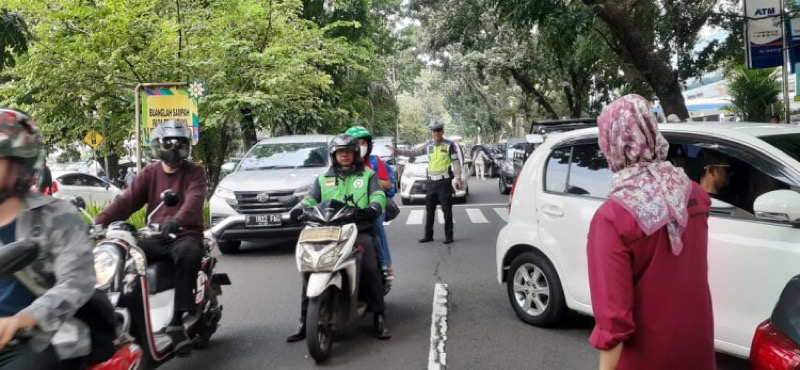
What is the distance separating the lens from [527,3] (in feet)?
33.8

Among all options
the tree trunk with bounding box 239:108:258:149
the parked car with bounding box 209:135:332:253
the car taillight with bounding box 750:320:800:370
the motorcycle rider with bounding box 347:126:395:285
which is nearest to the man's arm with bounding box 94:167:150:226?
the motorcycle rider with bounding box 347:126:395:285

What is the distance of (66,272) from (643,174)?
2004 millimetres

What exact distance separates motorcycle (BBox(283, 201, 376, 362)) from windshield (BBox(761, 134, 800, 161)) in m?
2.82

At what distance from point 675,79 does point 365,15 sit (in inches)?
545

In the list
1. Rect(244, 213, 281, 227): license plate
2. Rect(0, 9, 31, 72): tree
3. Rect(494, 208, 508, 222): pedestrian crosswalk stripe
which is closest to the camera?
Rect(0, 9, 31, 72): tree

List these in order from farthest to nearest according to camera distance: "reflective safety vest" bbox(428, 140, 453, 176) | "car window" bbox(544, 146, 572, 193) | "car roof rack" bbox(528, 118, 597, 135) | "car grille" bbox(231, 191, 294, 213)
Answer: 1. "car roof rack" bbox(528, 118, 597, 135)
2. "reflective safety vest" bbox(428, 140, 453, 176)
3. "car grille" bbox(231, 191, 294, 213)
4. "car window" bbox(544, 146, 572, 193)

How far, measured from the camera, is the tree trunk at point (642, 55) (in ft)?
35.6

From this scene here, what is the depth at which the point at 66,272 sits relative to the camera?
227 centimetres

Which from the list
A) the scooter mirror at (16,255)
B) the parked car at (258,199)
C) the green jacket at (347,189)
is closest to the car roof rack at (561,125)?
the parked car at (258,199)

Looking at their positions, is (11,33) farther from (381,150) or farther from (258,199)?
(381,150)

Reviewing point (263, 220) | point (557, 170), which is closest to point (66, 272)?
point (557, 170)

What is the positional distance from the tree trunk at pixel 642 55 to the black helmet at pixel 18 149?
31.9ft

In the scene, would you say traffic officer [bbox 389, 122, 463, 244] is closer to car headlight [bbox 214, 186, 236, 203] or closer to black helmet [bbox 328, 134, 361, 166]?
car headlight [bbox 214, 186, 236, 203]

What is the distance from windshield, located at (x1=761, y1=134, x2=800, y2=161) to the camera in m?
3.81
